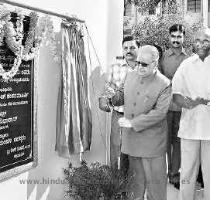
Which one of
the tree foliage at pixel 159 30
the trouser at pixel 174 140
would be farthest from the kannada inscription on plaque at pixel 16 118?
the tree foliage at pixel 159 30

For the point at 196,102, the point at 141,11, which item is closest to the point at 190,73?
the point at 196,102

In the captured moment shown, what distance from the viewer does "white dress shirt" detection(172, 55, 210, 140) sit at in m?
4.11

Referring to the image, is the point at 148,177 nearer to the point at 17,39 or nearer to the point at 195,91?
the point at 195,91

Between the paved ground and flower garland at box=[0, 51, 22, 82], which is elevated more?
flower garland at box=[0, 51, 22, 82]

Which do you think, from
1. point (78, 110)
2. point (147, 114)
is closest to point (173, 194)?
point (147, 114)

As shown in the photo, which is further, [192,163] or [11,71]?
[192,163]

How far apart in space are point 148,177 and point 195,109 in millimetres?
838

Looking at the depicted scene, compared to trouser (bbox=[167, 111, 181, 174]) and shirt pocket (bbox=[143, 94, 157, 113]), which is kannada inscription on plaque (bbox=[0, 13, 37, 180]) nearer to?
shirt pocket (bbox=[143, 94, 157, 113])

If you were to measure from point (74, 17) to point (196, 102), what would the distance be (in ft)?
4.97

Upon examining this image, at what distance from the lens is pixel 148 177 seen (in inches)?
161

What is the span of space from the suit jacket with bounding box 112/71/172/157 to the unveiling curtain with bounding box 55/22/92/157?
502 mm

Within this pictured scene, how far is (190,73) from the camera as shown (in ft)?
13.7

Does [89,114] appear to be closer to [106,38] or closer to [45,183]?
[45,183]

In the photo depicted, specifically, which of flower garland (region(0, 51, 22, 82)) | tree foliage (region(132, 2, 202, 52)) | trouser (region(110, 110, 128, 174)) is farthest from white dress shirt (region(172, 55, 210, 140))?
tree foliage (region(132, 2, 202, 52))
